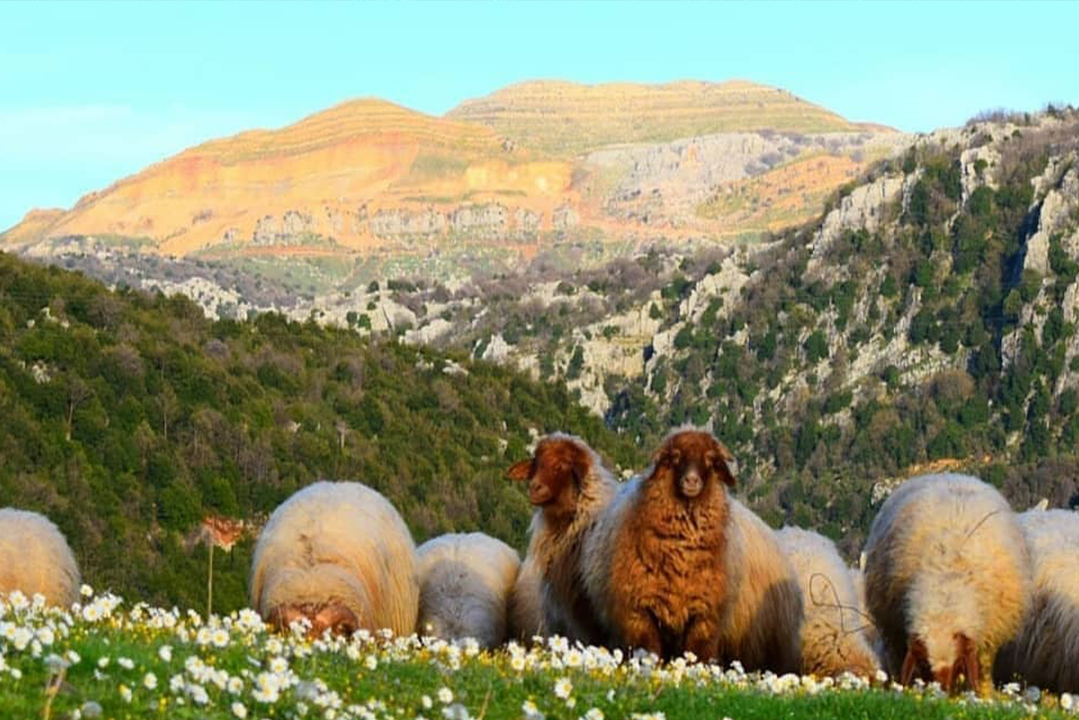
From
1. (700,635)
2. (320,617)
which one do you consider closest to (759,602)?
(700,635)

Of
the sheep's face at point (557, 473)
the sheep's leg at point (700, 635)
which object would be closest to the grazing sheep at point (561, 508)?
the sheep's face at point (557, 473)

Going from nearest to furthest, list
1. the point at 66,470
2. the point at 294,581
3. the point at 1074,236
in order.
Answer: the point at 294,581
the point at 66,470
the point at 1074,236

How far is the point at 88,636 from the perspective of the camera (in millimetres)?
10883

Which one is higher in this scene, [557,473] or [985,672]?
[557,473]

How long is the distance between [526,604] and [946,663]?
23.6 feet

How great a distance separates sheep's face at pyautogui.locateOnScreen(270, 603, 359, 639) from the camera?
16812 mm

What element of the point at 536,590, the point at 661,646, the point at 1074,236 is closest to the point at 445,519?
the point at 536,590

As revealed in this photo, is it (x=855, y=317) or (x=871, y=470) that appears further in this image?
(x=855, y=317)

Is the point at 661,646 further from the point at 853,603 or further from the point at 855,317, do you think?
the point at 855,317

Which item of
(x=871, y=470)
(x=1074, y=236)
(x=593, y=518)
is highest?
(x=1074, y=236)

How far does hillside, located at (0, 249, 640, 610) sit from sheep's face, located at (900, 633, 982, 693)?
1141 inches

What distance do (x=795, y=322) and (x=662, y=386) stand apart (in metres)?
10.2

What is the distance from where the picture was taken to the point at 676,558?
1592cm

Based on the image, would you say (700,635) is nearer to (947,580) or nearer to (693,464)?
(693,464)
